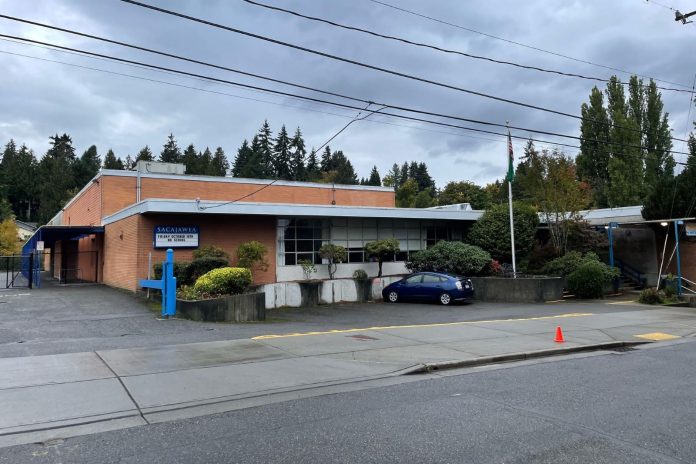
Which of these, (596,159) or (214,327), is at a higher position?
(596,159)

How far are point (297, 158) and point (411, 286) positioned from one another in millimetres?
83902

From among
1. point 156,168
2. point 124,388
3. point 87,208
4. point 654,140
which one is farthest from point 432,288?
point 654,140

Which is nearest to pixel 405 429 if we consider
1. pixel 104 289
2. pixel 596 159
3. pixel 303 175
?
pixel 104 289

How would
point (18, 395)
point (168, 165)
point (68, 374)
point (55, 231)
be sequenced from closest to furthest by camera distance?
point (18, 395) < point (68, 374) < point (55, 231) < point (168, 165)

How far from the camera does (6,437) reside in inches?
220

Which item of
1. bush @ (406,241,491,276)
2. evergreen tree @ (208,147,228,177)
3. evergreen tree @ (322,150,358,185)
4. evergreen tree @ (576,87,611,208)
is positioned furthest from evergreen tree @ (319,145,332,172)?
bush @ (406,241,491,276)

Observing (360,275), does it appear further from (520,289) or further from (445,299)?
(520,289)

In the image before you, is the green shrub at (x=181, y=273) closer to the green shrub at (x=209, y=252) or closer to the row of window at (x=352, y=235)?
the green shrub at (x=209, y=252)

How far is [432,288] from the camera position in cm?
2219

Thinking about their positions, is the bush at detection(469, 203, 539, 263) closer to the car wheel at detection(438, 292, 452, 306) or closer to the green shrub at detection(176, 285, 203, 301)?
the car wheel at detection(438, 292, 452, 306)

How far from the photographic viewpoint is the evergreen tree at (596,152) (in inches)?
1869

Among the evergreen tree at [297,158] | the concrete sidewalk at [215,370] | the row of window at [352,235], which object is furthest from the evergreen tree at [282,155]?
the concrete sidewalk at [215,370]

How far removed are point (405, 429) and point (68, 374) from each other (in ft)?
18.3

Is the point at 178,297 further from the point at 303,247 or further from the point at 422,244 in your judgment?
the point at 422,244
